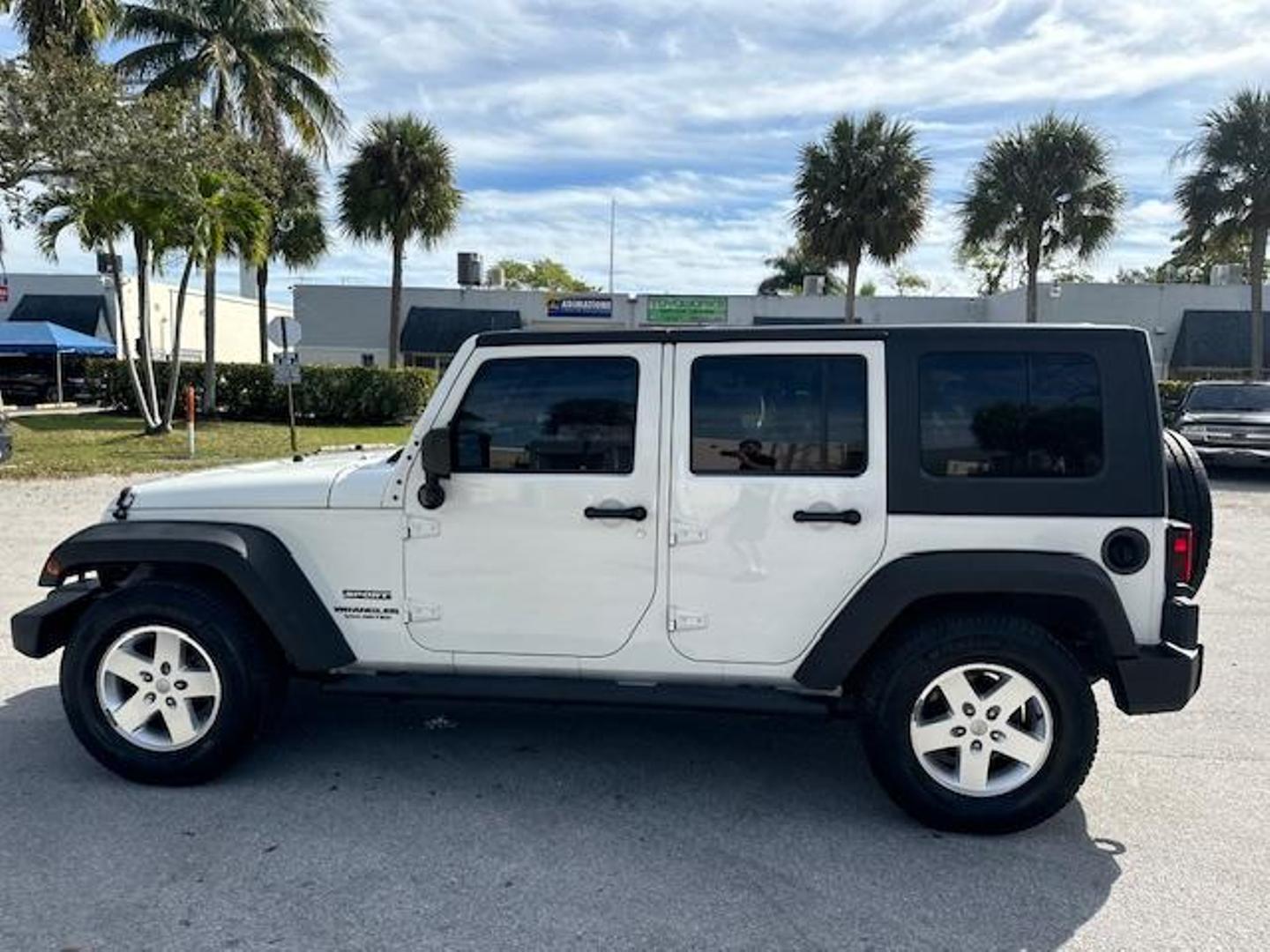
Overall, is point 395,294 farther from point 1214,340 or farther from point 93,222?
point 1214,340

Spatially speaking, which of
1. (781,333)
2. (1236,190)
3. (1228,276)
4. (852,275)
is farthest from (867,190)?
(781,333)

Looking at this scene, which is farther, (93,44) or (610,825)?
(93,44)

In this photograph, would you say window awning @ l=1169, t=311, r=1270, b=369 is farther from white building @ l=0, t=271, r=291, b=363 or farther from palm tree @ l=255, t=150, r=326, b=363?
white building @ l=0, t=271, r=291, b=363

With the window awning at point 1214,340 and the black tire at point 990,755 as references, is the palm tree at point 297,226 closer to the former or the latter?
the window awning at point 1214,340

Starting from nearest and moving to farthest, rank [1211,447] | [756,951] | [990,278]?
1. [756,951]
2. [1211,447]
3. [990,278]

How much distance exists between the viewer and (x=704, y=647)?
367 centimetres

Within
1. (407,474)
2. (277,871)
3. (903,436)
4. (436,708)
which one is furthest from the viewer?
(436,708)

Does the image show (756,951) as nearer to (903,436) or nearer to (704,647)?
(704,647)

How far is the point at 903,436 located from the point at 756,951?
180 centimetres

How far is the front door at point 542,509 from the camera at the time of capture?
366 cm

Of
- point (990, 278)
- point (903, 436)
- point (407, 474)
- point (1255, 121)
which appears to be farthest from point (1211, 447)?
point (990, 278)

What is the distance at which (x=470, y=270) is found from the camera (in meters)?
37.9

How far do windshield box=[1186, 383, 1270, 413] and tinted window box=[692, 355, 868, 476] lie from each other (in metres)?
15.0

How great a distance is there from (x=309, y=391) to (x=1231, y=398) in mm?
21055
